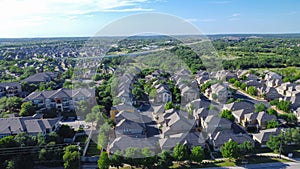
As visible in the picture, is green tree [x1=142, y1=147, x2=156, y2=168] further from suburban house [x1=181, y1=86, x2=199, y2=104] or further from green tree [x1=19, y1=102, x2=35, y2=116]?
green tree [x1=19, y1=102, x2=35, y2=116]

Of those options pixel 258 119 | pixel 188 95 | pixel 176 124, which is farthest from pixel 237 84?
pixel 176 124

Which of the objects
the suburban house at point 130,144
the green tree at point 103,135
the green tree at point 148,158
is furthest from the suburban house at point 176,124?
the green tree at point 103,135

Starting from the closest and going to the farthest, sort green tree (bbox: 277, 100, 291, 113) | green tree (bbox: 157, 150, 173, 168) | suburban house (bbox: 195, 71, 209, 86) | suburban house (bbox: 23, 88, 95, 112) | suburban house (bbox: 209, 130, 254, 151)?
green tree (bbox: 157, 150, 173, 168) → suburban house (bbox: 209, 130, 254, 151) → green tree (bbox: 277, 100, 291, 113) → suburban house (bbox: 23, 88, 95, 112) → suburban house (bbox: 195, 71, 209, 86)

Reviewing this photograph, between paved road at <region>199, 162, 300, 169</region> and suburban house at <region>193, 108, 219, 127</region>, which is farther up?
suburban house at <region>193, 108, 219, 127</region>

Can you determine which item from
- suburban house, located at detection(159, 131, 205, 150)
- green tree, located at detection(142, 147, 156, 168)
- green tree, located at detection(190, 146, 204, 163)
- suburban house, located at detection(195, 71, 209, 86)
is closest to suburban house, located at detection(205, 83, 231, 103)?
suburban house, located at detection(195, 71, 209, 86)

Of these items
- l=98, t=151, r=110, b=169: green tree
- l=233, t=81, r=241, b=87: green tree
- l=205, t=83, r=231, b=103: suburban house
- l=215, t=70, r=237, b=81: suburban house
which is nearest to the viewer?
l=98, t=151, r=110, b=169: green tree

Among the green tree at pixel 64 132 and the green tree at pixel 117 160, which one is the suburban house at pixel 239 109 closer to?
the green tree at pixel 117 160

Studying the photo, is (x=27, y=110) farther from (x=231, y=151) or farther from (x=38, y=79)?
(x=231, y=151)
